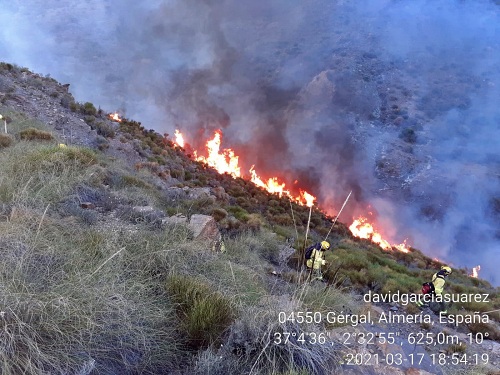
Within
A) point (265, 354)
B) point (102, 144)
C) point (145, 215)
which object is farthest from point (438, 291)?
point (102, 144)

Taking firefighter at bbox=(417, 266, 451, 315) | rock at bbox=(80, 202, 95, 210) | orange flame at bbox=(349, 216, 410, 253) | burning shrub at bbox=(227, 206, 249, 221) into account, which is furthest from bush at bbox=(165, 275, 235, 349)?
orange flame at bbox=(349, 216, 410, 253)

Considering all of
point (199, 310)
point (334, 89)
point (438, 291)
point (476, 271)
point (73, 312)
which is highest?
point (334, 89)

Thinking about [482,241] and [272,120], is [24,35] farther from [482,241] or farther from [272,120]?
[482,241]

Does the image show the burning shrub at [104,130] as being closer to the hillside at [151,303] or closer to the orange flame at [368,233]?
the hillside at [151,303]

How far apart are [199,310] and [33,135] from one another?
7.51 metres

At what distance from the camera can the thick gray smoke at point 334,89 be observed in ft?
57.8

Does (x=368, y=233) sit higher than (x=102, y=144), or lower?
higher

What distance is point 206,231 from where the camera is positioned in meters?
5.88

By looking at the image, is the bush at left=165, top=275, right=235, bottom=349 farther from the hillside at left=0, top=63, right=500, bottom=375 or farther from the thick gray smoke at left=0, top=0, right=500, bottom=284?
the thick gray smoke at left=0, top=0, right=500, bottom=284

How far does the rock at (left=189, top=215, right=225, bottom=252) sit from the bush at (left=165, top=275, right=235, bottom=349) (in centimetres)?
169

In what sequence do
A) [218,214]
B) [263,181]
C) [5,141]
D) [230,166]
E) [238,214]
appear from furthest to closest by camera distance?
1. [230,166]
2. [263,181]
3. [238,214]
4. [218,214]
5. [5,141]

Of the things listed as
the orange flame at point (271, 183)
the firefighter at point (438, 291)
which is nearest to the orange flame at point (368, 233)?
the orange flame at point (271, 183)

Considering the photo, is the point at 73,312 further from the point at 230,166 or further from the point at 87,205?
the point at 230,166

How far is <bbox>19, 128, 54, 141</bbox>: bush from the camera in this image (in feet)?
29.3
